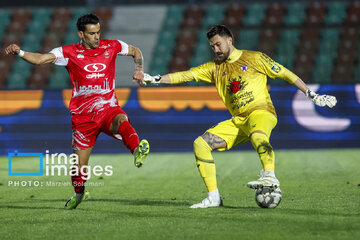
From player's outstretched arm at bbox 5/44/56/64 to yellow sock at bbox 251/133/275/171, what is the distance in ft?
8.11

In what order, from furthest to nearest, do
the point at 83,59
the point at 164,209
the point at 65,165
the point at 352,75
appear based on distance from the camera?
the point at 352,75, the point at 65,165, the point at 83,59, the point at 164,209

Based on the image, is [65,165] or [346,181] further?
[65,165]

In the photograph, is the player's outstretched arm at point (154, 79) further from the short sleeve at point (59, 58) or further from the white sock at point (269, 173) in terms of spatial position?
the white sock at point (269, 173)

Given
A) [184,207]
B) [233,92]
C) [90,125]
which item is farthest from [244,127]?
[90,125]

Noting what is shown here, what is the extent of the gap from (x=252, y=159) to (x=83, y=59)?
7.14 metres

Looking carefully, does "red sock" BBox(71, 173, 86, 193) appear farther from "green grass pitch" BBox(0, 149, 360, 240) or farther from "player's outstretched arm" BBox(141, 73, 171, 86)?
"player's outstretched arm" BBox(141, 73, 171, 86)

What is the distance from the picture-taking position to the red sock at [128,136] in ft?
23.9

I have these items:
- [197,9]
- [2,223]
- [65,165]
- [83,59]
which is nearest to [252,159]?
[65,165]

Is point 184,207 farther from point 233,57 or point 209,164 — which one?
point 233,57

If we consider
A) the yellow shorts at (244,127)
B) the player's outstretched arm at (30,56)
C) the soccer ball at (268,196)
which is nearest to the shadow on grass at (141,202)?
the yellow shorts at (244,127)

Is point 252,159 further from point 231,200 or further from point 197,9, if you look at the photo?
point 197,9

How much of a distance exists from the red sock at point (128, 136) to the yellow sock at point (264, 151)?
1.27 meters

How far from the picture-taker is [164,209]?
7352 mm

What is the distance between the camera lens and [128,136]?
739 cm
